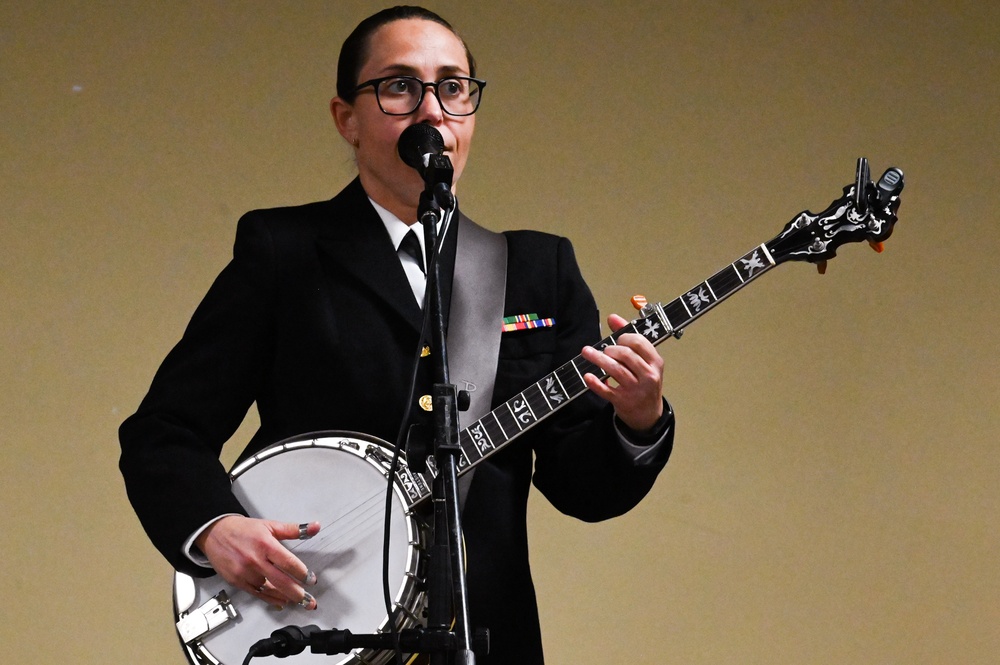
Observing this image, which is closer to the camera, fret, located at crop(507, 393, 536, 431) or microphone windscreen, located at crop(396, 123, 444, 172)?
microphone windscreen, located at crop(396, 123, 444, 172)

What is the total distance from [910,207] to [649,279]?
2.40 feet

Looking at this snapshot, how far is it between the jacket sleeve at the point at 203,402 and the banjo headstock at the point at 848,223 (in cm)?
82

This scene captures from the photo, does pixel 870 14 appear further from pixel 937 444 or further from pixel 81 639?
pixel 81 639

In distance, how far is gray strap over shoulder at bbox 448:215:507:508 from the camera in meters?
1.95

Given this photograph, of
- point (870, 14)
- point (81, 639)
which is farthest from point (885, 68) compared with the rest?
point (81, 639)

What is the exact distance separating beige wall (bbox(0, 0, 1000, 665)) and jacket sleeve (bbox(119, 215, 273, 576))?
0.99 m

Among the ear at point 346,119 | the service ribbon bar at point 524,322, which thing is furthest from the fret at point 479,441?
the ear at point 346,119

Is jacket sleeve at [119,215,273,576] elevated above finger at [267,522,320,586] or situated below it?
above

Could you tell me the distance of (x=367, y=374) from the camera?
1875 millimetres

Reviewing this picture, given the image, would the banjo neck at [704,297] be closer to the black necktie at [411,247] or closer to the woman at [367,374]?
the woman at [367,374]

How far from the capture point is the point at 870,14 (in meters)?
3.22

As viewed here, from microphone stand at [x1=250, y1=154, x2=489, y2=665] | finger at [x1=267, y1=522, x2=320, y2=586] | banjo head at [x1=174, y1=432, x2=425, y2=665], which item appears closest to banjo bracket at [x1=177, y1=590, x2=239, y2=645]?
banjo head at [x1=174, y1=432, x2=425, y2=665]

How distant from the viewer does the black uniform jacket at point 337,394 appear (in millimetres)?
1830

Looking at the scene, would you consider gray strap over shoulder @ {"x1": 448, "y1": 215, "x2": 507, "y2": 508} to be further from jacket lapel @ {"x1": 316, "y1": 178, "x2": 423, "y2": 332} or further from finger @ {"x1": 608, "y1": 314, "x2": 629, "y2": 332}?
finger @ {"x1": 608, "y1": 314, "x2": 629, "y2": 332}
